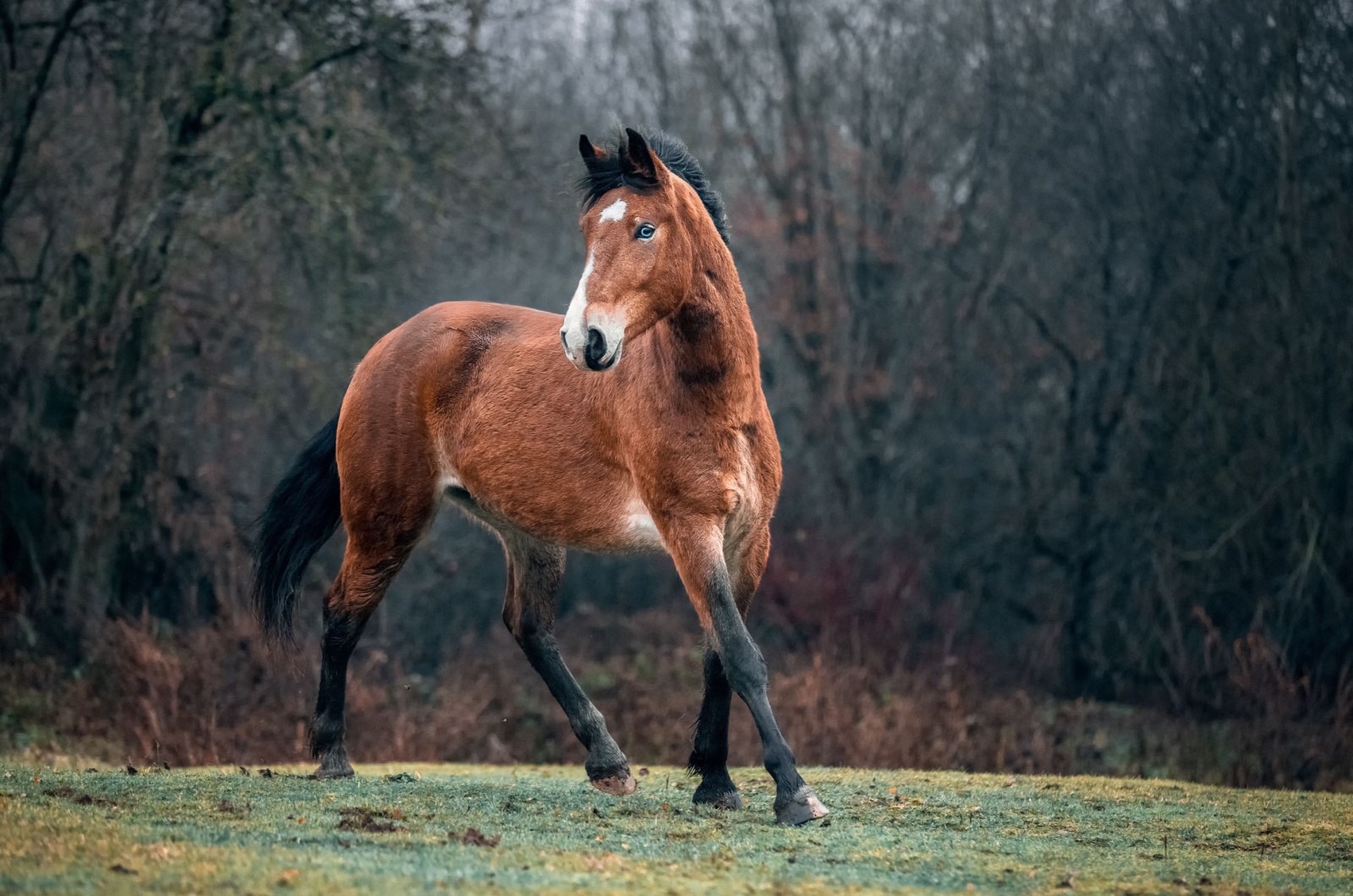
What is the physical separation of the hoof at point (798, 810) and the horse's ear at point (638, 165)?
9.10ft

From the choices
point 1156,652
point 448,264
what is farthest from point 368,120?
point 1156,652

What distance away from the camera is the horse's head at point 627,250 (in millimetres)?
5922

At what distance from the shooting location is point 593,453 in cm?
701

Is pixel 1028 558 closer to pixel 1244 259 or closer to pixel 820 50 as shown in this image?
pixel 1244 259

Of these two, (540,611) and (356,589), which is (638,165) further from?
(356,589)

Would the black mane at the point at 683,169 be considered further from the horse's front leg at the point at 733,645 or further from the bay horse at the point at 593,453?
the horse's front leg at the point at 733,645

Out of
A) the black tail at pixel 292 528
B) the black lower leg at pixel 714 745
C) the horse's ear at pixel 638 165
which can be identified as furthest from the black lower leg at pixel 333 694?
the horse's ear at pixel 638 165

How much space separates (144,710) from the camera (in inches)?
494

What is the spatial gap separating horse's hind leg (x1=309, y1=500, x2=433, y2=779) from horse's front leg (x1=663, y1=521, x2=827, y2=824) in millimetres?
2104

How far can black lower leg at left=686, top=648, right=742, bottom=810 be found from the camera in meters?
6.62

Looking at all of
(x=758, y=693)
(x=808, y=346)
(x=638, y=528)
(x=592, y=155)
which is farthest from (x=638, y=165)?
(x=808, y=346)

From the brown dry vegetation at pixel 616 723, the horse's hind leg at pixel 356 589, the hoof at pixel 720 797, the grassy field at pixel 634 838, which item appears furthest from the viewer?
the brown dry vegetation at pixel 616 723

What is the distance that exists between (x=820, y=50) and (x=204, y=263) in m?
11.5

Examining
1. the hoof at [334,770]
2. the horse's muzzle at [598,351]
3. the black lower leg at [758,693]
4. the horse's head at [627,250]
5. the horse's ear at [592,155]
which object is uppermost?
the horse's ear at [592,155]
